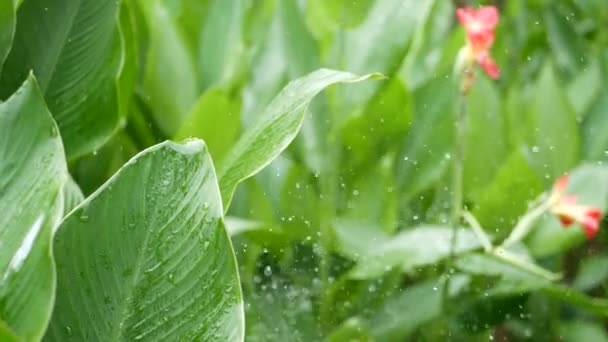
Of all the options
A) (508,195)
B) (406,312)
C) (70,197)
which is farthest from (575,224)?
(70,197)

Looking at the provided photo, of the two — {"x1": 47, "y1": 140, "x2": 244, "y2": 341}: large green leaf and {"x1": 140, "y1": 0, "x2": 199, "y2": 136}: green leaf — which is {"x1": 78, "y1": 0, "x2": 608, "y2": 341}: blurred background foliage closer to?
{"x1": 140, "y1": 0, "x2": 199, "y2": 136}: green leaf

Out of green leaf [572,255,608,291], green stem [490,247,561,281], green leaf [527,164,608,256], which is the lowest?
green leaf [572,255,608,291]

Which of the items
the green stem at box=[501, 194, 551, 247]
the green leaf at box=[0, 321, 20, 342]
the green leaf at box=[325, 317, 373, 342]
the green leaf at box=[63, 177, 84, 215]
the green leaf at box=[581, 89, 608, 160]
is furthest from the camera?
the green leaf at box=[581, 89, 608, 160]

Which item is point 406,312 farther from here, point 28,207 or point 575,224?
point 28,207

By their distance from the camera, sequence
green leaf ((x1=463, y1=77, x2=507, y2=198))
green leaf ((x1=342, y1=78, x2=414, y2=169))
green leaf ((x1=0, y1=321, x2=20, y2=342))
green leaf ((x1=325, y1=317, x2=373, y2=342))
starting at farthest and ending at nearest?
green leaf ((x1=463, y1=77, x2=507, y2=198))
green leaf ((x1=342, y1=78, x2=414, y2=169))
green leaf ((x1=325, y1=317, x2=373, y2=342))
green leaf ((x1=0, y1=321, x2=20, y2=342))

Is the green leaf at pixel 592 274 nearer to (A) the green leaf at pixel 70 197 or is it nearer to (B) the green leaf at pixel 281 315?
(B) the green leaf at pixel 281 315

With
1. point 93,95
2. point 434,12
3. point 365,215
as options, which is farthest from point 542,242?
point 93,95

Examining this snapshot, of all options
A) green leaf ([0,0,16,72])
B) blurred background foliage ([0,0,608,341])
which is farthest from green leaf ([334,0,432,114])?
green leaf ([0,0,16,72])
